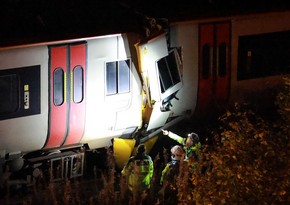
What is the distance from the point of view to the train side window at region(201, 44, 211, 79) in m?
10.9

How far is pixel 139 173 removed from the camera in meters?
8.67

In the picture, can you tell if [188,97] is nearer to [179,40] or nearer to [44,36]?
[179,40]

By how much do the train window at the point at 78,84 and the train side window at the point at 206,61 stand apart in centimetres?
255

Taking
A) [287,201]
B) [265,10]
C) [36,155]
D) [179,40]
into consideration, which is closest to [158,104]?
[179,40]

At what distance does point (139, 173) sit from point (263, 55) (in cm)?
435

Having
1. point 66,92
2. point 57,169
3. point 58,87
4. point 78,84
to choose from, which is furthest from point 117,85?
point 57,169

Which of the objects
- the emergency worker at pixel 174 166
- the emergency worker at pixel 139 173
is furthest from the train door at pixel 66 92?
the emergency worker at pixel 174 166

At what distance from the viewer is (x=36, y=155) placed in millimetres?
9477

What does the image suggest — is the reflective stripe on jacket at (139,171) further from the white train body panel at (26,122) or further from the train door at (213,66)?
the train door at (213,66)

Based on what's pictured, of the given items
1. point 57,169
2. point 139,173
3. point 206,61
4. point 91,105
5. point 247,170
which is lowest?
point 57,169

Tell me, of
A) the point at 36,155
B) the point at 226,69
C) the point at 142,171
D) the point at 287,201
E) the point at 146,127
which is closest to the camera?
the point at 287,201

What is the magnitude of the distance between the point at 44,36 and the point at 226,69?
3797mm

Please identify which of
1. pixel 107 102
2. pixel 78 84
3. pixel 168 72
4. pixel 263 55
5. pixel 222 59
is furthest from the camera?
pixel 263 55

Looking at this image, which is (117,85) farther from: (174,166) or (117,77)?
(174,166)
